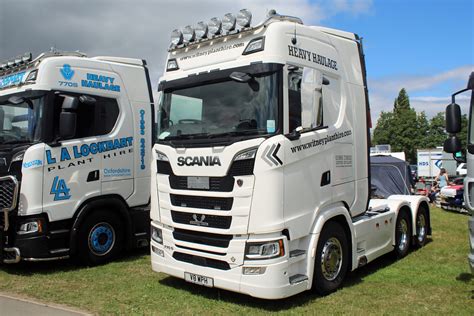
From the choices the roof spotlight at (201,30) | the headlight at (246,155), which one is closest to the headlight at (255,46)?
the roof spotlight at (201,30)

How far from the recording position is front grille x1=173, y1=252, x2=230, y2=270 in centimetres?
532

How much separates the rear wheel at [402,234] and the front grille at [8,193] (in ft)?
20.8

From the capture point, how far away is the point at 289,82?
5.25 metres

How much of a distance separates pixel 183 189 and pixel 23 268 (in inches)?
146

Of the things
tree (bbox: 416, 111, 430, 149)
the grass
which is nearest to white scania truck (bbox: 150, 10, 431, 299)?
the grass

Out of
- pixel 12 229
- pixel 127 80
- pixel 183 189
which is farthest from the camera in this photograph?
pixel 127 80

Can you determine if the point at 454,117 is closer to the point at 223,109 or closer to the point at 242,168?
the point at 242,168

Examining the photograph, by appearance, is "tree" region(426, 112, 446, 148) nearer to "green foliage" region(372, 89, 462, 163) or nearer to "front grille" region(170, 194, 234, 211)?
"green foliage" region(372, 89, 462, 163)

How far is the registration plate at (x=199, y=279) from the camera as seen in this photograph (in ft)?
17.6

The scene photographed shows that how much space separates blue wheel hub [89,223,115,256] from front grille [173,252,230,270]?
2.45 m

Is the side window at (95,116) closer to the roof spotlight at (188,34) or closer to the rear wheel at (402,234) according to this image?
the roof spotlight at (188,34)

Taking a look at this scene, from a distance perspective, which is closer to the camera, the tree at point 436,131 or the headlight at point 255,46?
the headlight at point 255,46

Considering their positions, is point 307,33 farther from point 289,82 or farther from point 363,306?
point 363,306

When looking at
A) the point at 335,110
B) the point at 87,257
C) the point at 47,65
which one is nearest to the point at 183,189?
the point at 335,110
